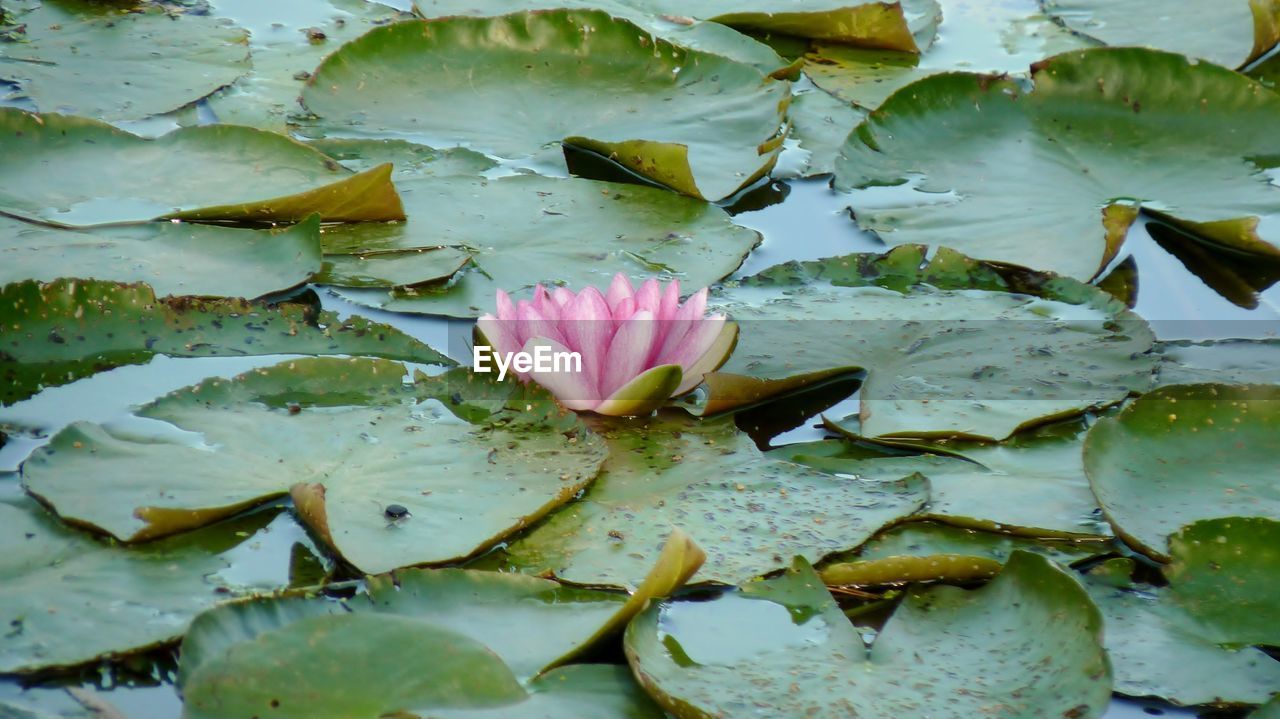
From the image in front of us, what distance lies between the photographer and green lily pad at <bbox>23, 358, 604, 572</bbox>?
1.72 m

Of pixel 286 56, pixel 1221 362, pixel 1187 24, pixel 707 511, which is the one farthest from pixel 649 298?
pixel 1187 24

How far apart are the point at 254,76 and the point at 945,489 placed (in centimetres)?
198

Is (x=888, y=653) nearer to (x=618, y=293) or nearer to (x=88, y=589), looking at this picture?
(x=618, y=293)

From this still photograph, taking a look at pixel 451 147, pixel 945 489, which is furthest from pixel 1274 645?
pixel 451 147

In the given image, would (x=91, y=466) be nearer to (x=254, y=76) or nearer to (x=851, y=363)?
(x=851, y=363)

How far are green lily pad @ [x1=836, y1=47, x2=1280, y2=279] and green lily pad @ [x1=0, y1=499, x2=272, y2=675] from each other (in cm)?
151

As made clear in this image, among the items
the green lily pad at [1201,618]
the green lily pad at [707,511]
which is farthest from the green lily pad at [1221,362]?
the green lily pad at [707,511]

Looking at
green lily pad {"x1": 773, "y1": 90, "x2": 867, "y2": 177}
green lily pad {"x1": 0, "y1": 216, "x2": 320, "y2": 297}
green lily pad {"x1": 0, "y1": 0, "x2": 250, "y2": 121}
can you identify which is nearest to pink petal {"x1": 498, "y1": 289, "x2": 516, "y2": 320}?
green lily pad {"x1": 0, "y1": 216, "x2": 320, "y2": 297}

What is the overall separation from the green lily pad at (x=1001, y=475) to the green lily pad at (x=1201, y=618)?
12 cm

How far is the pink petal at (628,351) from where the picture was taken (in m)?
2.03

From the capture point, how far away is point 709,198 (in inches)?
107

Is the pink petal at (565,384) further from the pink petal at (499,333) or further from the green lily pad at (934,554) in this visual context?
the green lily pad at (934,554)

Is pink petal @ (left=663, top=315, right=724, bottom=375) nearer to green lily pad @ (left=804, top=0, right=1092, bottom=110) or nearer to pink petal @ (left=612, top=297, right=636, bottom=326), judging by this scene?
pink petal @ (left=612, top=297, right=636, bottom=326)

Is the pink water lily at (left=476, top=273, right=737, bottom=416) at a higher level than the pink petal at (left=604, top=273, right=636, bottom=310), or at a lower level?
lower
